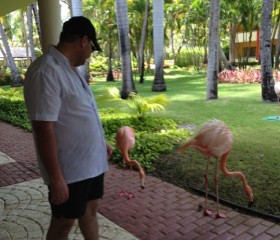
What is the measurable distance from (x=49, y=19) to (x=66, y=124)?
3.77m

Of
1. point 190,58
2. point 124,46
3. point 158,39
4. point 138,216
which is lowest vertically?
point 138,216

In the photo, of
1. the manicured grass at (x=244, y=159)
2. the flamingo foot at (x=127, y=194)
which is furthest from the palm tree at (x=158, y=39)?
the flamingo foot at (x=127, y=194)

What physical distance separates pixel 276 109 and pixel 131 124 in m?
4.46

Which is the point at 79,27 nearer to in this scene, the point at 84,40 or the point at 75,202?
the point at 84,40

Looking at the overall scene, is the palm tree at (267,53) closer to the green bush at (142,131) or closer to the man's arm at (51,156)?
the green bush at (142,131)

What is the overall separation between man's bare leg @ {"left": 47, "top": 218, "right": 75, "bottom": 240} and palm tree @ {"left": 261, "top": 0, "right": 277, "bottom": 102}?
992 cm

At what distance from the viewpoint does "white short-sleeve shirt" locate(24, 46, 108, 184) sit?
2.12 meters

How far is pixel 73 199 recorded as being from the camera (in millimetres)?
2330

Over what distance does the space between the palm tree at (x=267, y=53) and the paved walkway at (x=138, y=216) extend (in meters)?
7.32

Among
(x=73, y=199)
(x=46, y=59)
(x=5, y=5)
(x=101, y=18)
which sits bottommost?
(x=73, y=199)

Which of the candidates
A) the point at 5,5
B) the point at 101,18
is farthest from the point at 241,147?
the point at 101,18

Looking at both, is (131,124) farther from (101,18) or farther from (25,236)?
(101,18)

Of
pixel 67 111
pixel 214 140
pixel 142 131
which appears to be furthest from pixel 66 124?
pixel 142 131

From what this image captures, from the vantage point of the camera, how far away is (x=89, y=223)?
8.71ft
